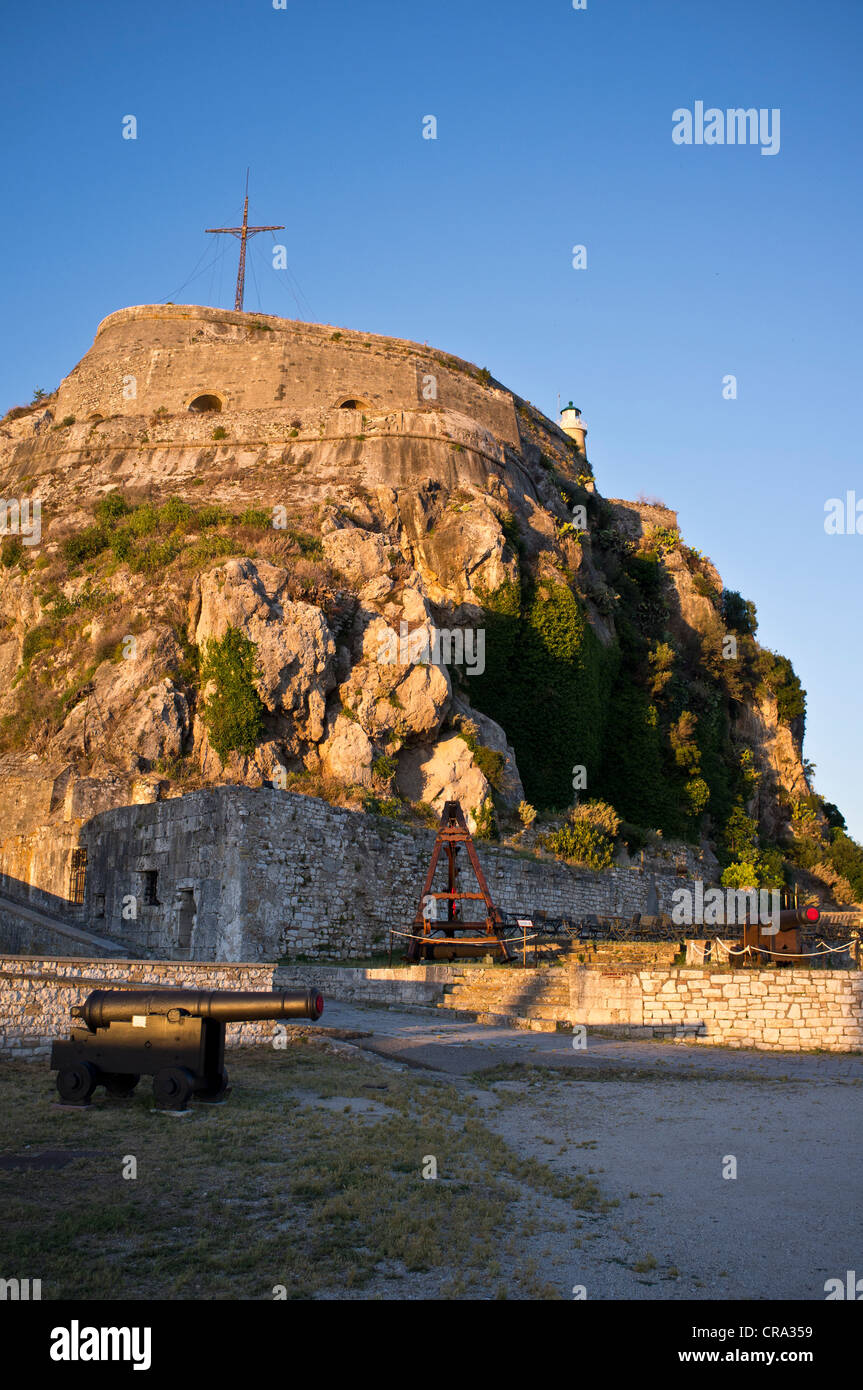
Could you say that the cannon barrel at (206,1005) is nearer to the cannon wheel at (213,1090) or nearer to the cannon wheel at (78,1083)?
Answer: the cannon wheel at (78,1083)

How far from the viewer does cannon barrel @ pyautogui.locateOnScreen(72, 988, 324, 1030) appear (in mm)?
7301

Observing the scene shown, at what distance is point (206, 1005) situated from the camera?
729 centimetres

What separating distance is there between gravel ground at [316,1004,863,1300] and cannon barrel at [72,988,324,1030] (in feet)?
6.06

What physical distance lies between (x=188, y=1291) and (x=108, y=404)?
3696cm

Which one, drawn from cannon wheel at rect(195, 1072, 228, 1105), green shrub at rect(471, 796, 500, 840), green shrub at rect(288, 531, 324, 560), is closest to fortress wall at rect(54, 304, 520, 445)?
green shrub at rect(288, 531, 324, 560)

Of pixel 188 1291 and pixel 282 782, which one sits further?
pixel 282 782

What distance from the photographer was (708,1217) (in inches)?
214

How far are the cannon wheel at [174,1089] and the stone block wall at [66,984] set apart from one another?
2.51ft

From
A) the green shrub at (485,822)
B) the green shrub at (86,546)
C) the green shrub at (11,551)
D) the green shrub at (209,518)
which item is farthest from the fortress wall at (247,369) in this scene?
the green shrub at (485,822)

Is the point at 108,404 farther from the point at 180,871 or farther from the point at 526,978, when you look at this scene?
the point at 526,978

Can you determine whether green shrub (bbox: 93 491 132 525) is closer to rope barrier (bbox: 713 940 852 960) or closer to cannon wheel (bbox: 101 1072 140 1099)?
rope barrier (bbox: 713 940 852 960)

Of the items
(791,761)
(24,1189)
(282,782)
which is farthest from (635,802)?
(24,1189)

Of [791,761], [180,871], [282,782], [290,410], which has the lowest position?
[180,871]
